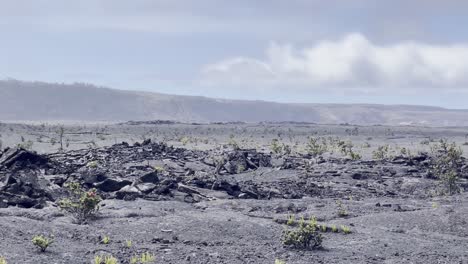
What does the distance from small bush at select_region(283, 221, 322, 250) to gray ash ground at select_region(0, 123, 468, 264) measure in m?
0.27

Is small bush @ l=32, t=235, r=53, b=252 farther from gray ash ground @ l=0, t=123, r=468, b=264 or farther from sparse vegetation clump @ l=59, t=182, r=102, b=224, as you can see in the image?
sparse vegetation clump @ l=59, t=182, r=102, b=224

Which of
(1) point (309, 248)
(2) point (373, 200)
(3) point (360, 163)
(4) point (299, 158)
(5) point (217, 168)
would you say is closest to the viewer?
(1) point (309, 248)

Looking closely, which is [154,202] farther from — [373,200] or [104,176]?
[373,200]

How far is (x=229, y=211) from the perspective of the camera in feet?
73.1

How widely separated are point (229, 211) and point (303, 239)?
592 centimetres

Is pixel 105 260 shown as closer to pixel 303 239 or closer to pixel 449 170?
pixel 303 239

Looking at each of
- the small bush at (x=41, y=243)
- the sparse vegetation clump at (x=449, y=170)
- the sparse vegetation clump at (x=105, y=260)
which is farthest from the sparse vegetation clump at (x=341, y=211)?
the small bush at (x=41, y=243)

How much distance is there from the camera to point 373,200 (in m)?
25.8

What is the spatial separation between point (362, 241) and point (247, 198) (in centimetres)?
858

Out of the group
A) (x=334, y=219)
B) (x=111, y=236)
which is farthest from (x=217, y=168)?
(x=111, y=236)

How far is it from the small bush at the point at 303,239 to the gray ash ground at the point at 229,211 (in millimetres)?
266

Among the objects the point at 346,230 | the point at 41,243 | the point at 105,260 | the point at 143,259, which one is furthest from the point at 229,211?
the point at 105,260

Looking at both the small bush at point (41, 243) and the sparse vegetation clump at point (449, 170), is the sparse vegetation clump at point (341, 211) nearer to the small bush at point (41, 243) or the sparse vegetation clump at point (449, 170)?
the sparse vegetation clump at point (449, 170)

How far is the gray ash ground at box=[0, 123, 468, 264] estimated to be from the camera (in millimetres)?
16125
